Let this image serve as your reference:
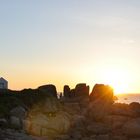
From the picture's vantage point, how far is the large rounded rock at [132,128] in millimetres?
49594

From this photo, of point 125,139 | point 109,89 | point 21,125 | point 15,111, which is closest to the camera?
point 21,125

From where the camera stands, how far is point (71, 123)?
171 ft

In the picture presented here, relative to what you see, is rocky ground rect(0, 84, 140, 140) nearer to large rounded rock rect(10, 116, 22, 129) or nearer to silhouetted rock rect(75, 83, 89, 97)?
large rounded rock rect(10, 116, 22, 129)

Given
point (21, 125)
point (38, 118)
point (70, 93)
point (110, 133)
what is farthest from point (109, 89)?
point (21, 125)

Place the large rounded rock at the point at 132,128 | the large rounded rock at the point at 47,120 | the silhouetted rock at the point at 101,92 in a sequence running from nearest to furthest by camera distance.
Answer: the large rounded rock at the point at 47,120, the large rounded rock at the point at 132,128, the silhouetted rock at the point at 101,92

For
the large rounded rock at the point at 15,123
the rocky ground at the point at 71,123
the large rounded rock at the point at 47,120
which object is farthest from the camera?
the large rounded rock at the point at 47,120

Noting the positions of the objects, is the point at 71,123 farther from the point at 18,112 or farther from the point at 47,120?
the point at 18,112

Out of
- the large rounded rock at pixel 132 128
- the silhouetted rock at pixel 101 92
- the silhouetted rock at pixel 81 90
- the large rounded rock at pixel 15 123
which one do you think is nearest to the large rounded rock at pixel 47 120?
the large rounded rock at pixel 15 123

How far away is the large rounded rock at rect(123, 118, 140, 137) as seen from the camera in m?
49.6

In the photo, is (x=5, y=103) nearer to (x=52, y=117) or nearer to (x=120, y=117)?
(x=52, y=117)

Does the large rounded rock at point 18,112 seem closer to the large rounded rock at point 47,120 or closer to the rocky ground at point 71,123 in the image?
the rocky ground at point 71,123

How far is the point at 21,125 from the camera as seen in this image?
42594mm

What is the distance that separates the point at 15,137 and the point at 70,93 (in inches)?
1897

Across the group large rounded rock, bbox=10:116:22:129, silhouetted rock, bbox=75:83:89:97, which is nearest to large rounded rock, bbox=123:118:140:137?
large rounded rock, bbox=10:116:22:129
